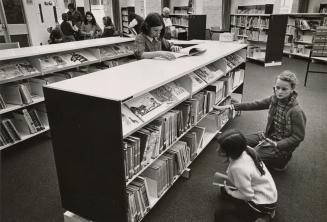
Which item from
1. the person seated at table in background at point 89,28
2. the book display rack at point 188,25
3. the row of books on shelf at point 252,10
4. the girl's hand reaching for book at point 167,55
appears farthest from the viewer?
the row of books on shelf at point 252,10

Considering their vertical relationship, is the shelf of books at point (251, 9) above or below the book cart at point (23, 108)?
above

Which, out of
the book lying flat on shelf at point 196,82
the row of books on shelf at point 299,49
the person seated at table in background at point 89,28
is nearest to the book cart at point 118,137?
the book lying flat on shelf at point 196,82

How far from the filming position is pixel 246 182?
1.81 m

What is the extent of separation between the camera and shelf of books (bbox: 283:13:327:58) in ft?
25.6

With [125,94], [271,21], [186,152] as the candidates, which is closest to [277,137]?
[186,152]

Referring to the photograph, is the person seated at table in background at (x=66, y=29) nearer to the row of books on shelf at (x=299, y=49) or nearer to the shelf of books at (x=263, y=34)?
the shelf of books at (x=263, y=34)

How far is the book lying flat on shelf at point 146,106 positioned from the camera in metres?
1.77

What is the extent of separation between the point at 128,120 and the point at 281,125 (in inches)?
66.3

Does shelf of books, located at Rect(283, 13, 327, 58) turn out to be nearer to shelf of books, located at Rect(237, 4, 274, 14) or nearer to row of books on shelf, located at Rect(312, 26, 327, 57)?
shelf of books, located at Rect(237, 4, 274, 14)

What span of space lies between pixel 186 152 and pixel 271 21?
19.4 ft

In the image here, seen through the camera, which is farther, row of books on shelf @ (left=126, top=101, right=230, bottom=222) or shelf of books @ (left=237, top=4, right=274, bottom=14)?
shelf of books @ (left=237, top=4, right=274, bottom=14)

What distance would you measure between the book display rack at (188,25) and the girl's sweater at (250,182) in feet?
23.7

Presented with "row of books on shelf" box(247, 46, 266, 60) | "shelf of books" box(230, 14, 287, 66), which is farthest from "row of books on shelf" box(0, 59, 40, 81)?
"row of books on shelf" box(247, 46, 266, 60)

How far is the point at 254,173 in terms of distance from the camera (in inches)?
72.4
